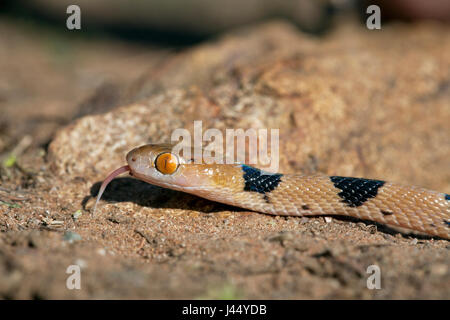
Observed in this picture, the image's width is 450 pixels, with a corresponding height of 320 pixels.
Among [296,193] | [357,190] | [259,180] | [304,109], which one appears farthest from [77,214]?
[304,109]

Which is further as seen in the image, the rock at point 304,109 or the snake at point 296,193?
the rock at point 304,109

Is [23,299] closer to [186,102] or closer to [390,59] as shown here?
[186,102]

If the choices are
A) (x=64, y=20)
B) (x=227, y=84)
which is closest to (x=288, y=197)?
(x=227, y=84)

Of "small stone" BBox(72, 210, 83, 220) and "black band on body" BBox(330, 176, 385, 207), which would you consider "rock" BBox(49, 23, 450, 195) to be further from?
"black band on body" BBox(330, 176, 385, 207)

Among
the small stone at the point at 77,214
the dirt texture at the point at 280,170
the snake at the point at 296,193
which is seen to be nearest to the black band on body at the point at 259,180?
the snake at the point at 296,193

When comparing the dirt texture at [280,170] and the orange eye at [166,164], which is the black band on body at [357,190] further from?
the orange eye at [166,164]

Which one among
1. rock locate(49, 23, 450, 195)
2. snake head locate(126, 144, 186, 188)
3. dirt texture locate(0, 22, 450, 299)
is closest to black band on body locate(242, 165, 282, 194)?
dirt texture locate(0, 22, 450, 299)
